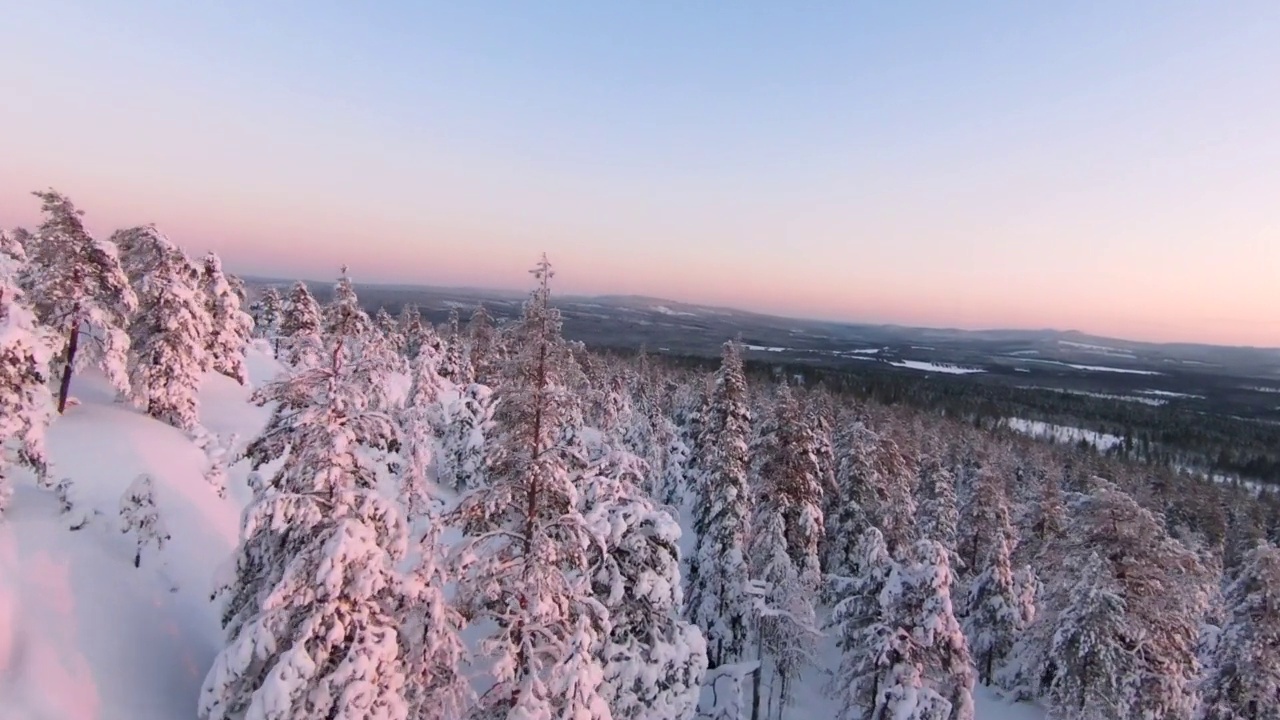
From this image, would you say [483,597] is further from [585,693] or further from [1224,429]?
[1224,429]

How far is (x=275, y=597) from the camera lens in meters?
9.01

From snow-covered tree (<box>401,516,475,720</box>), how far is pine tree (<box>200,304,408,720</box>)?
0.84 feet

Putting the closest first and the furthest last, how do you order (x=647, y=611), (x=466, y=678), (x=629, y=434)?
1. (x=466, y=678)
2. (x=647, y=611)
3. (x=629, y=434)

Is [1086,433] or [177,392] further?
[1086,433]

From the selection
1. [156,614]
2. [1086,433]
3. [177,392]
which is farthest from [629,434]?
[1086,433]

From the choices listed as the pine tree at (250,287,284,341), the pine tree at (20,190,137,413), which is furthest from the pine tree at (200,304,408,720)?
the pine tree at (250,287,284,341)

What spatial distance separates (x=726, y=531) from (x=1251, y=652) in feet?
53.9

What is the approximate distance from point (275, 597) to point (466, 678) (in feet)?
9.83

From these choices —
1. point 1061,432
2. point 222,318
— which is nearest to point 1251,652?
point 222,318

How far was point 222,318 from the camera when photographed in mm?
28797

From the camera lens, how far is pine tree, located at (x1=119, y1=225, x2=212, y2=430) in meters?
24.5

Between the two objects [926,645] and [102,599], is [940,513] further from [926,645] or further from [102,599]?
[102,599]

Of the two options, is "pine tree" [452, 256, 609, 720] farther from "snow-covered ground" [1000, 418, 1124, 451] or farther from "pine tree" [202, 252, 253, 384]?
"snow-covered ground" [1000, 418, 1124, 451]

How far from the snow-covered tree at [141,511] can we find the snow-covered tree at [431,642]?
8748 mm
